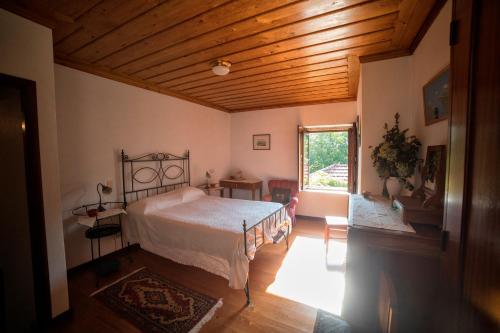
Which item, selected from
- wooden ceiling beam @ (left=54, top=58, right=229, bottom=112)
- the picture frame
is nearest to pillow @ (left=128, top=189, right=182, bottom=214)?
wooden ceiling beam @ (left=54, top=58, right=229, bottom=112)

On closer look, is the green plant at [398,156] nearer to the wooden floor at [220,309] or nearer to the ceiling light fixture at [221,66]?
the wooden floor at [220,309]

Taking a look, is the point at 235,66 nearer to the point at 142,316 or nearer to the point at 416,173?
the point at 416,173

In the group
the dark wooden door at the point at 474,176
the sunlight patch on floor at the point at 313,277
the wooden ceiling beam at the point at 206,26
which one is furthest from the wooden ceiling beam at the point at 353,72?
the sunlight patch on floor at the point at 313,277

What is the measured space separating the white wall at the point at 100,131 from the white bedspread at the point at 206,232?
579 mm

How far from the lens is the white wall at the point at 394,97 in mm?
1774

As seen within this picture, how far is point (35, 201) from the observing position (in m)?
1.69

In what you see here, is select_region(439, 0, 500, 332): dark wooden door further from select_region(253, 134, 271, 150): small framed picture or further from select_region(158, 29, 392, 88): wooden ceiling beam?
select_region(253, 134, 271, 150): small framed picture

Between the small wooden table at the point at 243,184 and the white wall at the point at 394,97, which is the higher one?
the white wall at the point at 394,97

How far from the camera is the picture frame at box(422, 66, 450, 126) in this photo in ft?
4.55

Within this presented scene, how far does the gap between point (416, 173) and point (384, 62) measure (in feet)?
4.05

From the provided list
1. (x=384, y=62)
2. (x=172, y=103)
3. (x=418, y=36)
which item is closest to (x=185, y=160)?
(x=172, y=103)

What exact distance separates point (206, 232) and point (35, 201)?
4.77ft

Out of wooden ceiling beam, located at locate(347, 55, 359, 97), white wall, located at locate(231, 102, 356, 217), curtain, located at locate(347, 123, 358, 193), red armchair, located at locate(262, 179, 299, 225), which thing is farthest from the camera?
red armchair, located at locate(262, 179, 299, 225)

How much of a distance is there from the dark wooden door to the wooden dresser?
292mm
